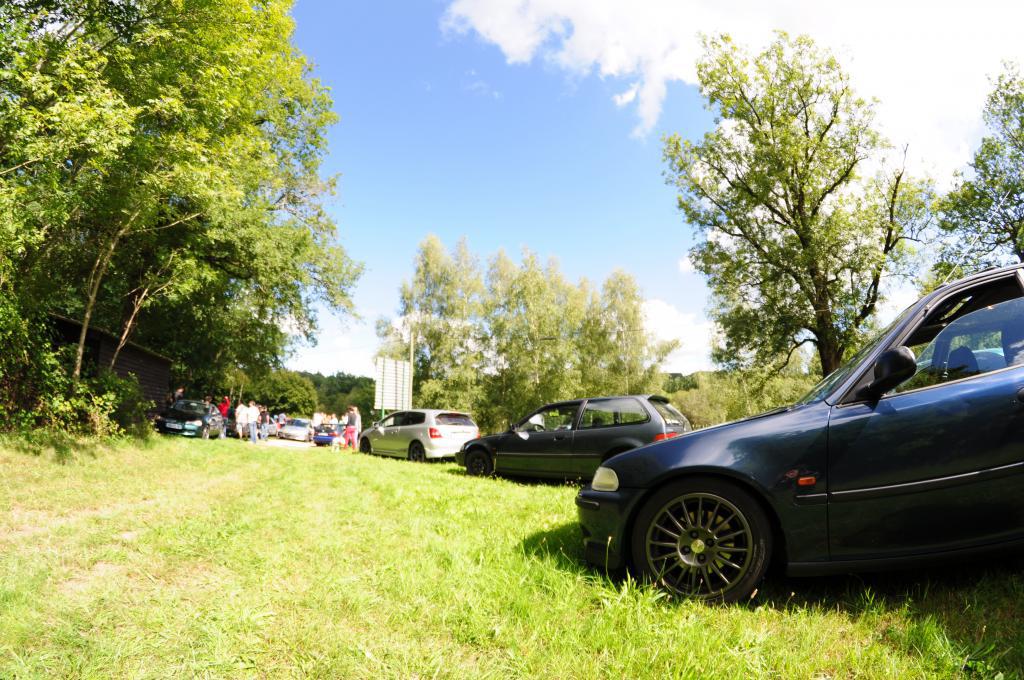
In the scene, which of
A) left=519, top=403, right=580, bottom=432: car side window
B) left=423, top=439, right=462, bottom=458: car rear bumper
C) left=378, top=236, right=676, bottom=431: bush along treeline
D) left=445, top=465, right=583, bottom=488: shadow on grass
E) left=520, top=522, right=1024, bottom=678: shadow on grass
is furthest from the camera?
left=378, top=236, right=676, bottom=431: bush along treeline

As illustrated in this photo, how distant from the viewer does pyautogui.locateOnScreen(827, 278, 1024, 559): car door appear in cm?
263

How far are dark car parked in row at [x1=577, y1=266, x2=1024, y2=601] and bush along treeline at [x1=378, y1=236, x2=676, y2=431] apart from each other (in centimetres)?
3393

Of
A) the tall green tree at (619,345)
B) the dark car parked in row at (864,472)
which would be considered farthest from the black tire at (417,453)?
the tall green tree at (619,345)

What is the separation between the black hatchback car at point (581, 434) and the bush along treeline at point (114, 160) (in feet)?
26.7

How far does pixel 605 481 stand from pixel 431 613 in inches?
53.6

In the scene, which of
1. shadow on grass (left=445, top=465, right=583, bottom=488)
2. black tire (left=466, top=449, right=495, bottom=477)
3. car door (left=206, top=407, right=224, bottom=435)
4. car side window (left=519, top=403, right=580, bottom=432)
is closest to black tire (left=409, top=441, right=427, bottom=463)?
black tire (left=466, top=449, right=495, bottom=477)

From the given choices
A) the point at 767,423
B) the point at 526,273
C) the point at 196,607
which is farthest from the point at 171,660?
the point at 526,273

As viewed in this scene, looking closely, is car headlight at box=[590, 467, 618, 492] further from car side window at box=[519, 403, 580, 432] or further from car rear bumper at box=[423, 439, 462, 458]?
car rear bumper at box=[423, 439, 462, 458]

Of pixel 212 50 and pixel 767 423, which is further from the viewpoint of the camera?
pixel 212 50

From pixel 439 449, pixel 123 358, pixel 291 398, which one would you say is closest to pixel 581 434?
pixel 439 449

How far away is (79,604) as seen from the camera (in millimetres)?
3000

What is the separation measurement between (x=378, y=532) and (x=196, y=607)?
188cm

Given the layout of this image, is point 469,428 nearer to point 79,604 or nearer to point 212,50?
point 212,50

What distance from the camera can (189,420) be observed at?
72.9 ft
